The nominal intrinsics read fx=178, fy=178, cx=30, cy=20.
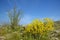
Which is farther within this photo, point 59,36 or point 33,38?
point 59,36

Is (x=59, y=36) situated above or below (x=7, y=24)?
below

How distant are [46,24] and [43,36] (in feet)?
1.78

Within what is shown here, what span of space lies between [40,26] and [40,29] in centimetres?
17

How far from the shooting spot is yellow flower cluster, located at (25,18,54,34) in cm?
748

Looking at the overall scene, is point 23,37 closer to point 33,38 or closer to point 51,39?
point 33,38

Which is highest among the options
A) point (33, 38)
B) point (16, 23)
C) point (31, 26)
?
point (16, 23)

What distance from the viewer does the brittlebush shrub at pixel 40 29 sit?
294 inches

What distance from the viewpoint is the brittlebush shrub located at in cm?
746

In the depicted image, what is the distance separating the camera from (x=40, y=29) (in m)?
7.41

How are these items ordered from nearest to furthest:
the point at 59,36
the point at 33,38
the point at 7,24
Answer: the point at 33,38
the point at 59,36
the point at 7,24

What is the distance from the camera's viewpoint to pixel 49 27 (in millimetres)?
7586

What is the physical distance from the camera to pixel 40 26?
24.7ft

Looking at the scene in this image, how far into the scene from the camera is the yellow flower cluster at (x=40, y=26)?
24.5 ft

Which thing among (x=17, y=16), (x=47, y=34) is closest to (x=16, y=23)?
(x=17, y=16)
